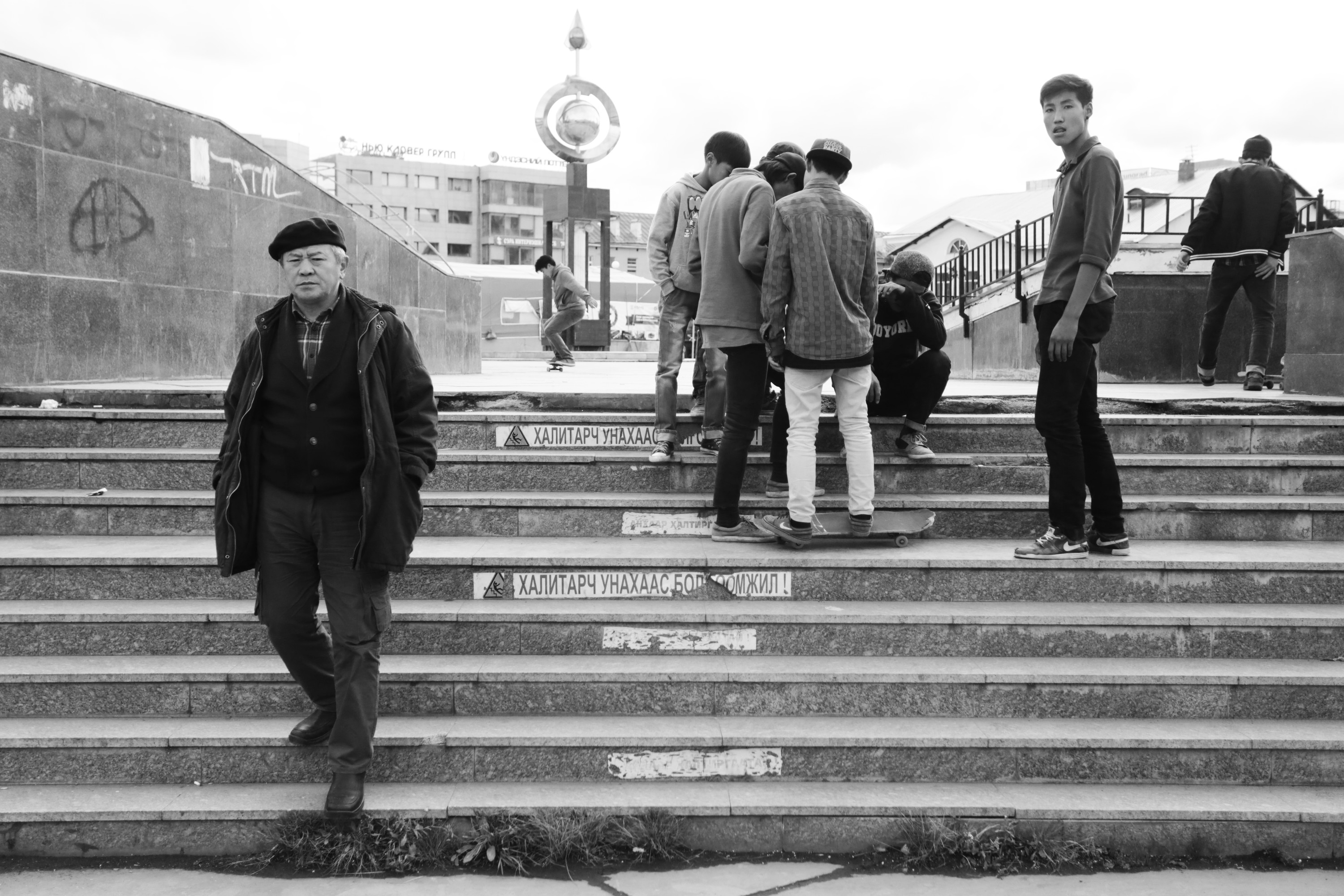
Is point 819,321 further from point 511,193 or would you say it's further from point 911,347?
point 511,193

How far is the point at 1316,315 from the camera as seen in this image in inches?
315

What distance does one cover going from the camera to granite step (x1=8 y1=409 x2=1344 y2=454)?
A: 6.05 metres

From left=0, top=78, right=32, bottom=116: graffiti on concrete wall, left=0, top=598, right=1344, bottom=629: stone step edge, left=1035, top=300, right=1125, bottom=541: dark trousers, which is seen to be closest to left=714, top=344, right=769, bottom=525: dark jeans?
left=0, top=598, right=1344, bottom=629: stone step edge

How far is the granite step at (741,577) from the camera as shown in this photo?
15.6 ft

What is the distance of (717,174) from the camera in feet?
19.1

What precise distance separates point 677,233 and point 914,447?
1.84 m

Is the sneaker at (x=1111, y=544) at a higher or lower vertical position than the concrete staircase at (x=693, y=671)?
higher

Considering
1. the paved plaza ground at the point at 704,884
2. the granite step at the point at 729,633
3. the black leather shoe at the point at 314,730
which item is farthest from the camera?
the granite step at the point at 729,633

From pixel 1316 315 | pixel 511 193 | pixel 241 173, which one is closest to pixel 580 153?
pixel 241 173

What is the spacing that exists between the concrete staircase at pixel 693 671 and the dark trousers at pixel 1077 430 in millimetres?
259

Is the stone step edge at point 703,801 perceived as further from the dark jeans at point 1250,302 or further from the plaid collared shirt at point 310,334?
the dark jeans at point 1250,302

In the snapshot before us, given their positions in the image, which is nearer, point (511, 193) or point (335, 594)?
point (335, 594)

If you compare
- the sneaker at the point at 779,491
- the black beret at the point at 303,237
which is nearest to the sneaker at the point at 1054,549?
the sneaker at the point at 779,491

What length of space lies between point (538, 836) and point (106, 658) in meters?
2.10
